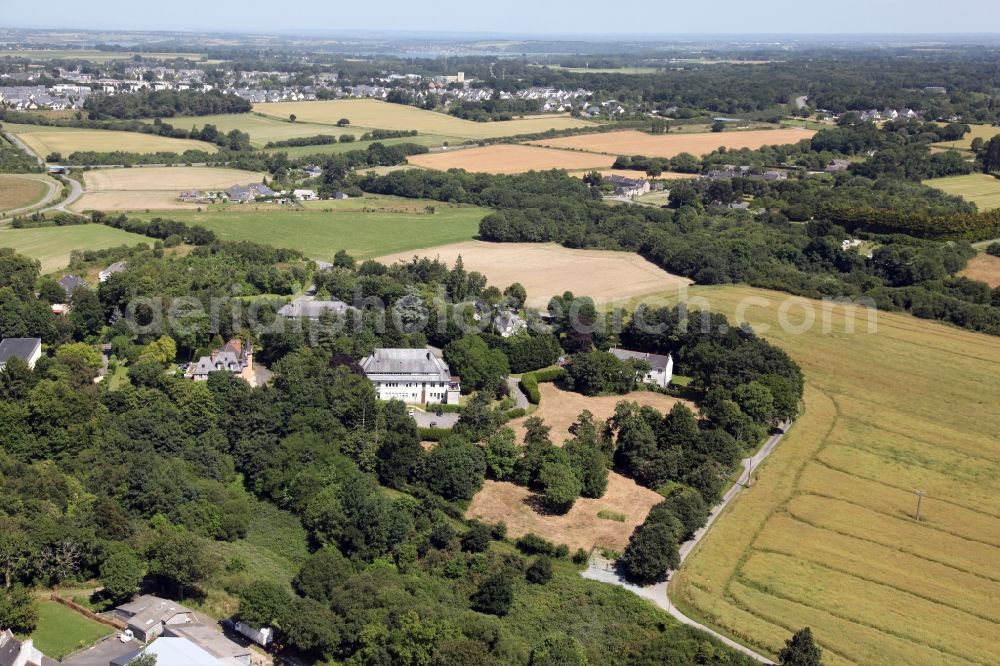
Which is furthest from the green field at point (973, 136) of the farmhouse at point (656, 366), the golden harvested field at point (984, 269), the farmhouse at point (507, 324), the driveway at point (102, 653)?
the driveway at point (102, 653)

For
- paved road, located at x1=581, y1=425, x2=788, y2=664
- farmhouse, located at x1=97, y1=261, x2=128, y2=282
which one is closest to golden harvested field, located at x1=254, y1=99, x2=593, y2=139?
farmhouse, located at x1=97, y1=261, x2=128, y2=282

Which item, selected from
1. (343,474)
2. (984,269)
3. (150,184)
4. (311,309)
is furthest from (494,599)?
(150,184)

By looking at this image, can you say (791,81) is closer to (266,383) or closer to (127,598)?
(266,383)

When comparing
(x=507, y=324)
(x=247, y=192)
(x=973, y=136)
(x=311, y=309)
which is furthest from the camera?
(x=973, y=136)

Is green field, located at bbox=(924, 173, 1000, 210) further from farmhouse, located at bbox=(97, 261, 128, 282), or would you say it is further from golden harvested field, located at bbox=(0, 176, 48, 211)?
golden harvested field, located at bbox=(0, 176, 48, 211)

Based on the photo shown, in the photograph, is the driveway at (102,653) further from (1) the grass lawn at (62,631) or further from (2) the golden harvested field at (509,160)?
(2) the golden harvested field at (509,160)

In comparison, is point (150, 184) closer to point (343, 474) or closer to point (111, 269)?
point (111, 269)

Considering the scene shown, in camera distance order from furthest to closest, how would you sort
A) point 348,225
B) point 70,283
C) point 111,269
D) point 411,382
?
point 348,225 → point 111,269 → point 70,283 → point 411,382
